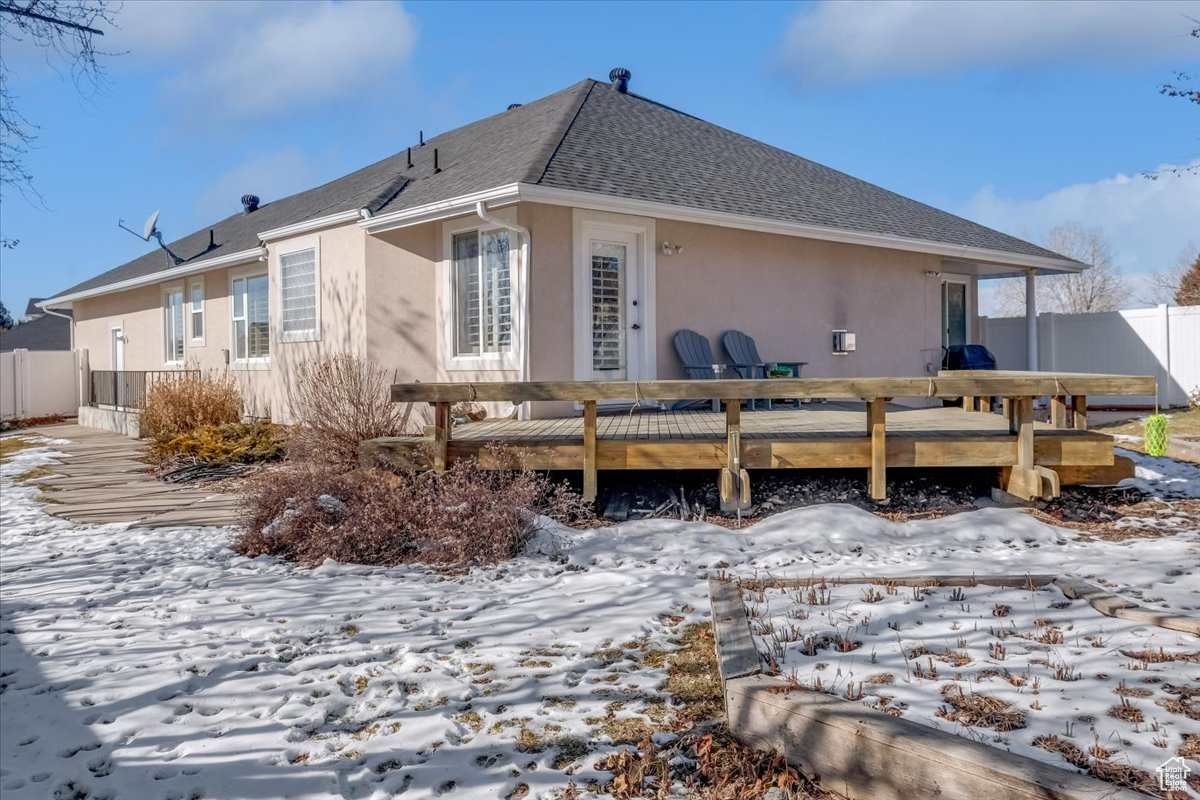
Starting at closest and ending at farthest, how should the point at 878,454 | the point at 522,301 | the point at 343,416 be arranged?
the point at 878,454, the point at 343,416, the point at 522,301

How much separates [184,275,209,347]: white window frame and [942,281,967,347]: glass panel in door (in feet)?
44.6

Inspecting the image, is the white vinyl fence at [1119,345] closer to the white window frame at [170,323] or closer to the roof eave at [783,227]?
the roof eave at [783,227]

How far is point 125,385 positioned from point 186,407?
5065 mm

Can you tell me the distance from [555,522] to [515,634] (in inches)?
82.7

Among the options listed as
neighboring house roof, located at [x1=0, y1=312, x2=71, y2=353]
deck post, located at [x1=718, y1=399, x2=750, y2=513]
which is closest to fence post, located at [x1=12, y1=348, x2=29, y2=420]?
neighboring house roof, located at [x1=0, y1=312, x2=71, y2=353]

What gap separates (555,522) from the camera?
5.92 m

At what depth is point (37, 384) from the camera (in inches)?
769

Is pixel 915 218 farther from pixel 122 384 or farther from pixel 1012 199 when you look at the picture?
pixel 1012 199

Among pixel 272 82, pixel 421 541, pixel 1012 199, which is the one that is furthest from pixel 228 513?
pixel 1012 199

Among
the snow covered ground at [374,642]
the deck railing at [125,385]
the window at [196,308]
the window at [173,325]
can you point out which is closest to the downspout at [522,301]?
the snow covered ground at [374,642]

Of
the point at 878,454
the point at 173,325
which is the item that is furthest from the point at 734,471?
the point at 173,325

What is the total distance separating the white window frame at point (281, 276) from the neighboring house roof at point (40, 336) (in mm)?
24955

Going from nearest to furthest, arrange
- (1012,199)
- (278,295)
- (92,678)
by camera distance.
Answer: (92,678) < (278,295) < (1012,199)
